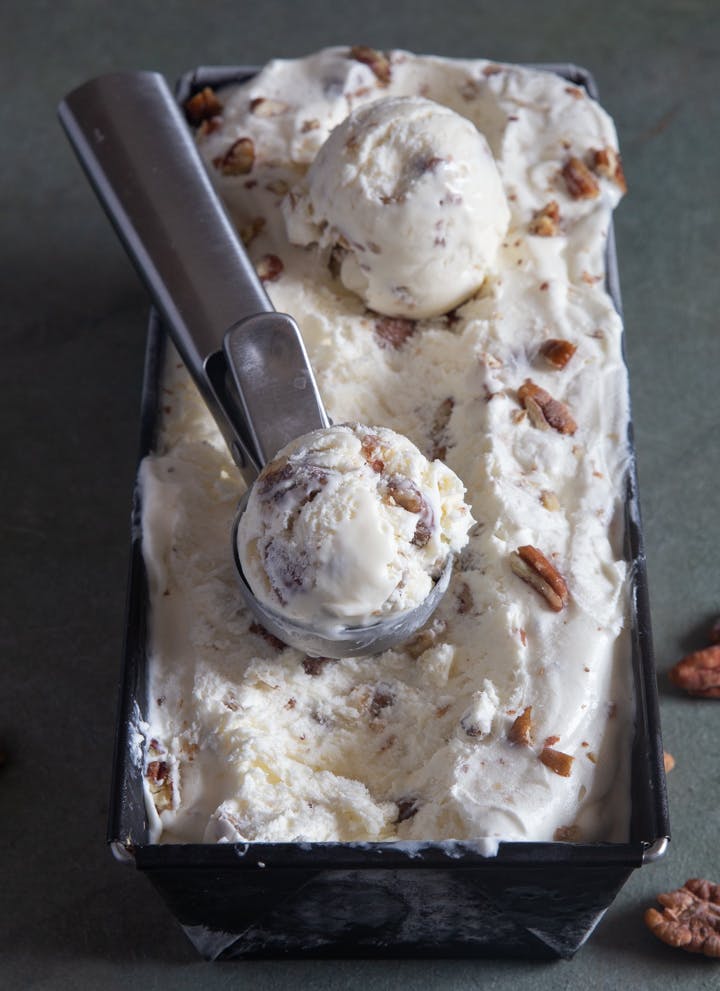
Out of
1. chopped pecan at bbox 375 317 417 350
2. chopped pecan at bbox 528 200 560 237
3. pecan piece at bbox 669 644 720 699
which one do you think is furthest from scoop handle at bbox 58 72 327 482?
pecan piece at bbox 669 644 720 699

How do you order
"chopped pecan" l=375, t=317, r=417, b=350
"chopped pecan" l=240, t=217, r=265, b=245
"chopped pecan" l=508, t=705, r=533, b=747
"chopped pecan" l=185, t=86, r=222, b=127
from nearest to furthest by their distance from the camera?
"chopped pecan" l=508, t=705, r=533, b=747 → "chopped pecan" l=375, t=317, r=417, b=350 → "chopped pecan" l=240, t=217, r=265, b=245 → "chopped pecan" l=185, t=86, r=222, b=127

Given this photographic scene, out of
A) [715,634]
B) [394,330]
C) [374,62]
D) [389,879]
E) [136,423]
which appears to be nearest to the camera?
[389,879]

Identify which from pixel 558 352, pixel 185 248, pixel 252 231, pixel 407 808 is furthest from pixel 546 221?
pixel 407 808

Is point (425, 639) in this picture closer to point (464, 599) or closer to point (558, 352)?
point (464, 599)

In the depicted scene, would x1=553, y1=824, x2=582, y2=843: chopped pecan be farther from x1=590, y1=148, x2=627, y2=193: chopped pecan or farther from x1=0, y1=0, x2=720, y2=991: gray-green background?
x1=590, y1=148, x2=627, y2=193: chopped pecan

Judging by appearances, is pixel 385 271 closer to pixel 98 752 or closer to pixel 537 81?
pixel 537 81

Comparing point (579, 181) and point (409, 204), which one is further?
point (579, 181)
